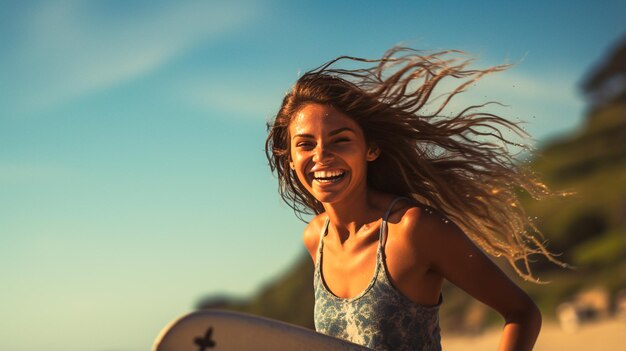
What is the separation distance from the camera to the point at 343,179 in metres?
4.52

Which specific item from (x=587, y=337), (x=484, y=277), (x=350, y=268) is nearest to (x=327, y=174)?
(x=350, y=268)

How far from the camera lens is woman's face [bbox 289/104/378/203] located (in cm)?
451

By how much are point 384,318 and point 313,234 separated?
1.04 meters

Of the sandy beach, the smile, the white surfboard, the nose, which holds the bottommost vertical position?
the sandy beach

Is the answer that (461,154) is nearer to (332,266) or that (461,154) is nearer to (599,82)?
(332,266)

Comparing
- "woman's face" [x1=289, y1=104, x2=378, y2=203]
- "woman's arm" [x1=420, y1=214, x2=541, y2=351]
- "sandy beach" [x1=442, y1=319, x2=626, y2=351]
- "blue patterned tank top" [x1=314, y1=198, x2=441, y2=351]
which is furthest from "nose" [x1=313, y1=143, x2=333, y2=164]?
"sandy beach" [x1=442, y1=319, x2=626, y2=351]

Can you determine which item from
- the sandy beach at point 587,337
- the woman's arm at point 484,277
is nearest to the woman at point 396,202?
the woman's arm at point 484,277

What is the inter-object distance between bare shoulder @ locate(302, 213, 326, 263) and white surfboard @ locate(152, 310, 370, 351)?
4.51ft

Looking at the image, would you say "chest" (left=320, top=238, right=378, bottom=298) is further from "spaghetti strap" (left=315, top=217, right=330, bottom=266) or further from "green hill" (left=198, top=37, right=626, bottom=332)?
"green hill" (left=198, top=37, right=626, bottom=332)

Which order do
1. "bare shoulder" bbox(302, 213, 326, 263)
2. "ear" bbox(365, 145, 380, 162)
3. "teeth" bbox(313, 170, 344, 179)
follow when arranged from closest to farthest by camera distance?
"teeth" bbox(313, 170, 344, 179) < "ear" bbox(365, 145, 380, 162) < "bare shoulder" bbox(302, 213, 326, 263)

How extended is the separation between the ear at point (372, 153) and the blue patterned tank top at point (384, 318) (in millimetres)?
380

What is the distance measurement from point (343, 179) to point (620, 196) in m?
22.2

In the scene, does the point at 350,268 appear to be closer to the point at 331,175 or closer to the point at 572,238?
the point at 331,175

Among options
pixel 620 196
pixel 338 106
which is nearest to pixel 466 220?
pixel 338 106
